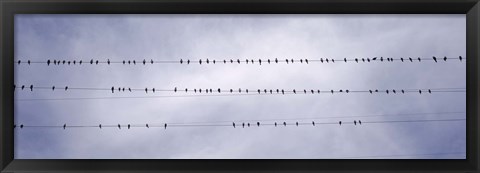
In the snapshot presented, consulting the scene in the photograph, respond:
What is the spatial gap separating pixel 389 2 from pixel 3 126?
1.91m

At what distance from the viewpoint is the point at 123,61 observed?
304 cm

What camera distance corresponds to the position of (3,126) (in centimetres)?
207

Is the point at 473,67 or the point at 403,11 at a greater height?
the point at 403,11

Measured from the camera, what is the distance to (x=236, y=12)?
6.93 ft

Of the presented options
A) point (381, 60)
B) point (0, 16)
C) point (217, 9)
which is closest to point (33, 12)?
point (0, 16)

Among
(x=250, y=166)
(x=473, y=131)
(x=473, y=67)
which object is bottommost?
(x=250, y=166)

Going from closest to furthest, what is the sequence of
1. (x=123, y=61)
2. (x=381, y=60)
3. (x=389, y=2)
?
(x=389, y=2) → (x=123, y=61) → (x=381, y=60)

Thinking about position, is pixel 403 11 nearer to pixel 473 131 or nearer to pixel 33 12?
pixel 473 131

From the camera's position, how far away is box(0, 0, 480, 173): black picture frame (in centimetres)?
204

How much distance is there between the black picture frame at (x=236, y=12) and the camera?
204 cm

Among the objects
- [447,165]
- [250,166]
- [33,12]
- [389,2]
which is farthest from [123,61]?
[447,165]

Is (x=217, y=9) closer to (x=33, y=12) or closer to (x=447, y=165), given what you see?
(x=33, y=12)

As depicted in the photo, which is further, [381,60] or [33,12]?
[381,60]

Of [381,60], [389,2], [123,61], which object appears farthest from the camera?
[381,60]
